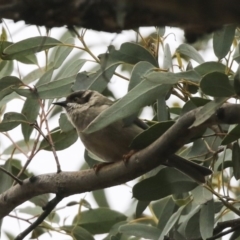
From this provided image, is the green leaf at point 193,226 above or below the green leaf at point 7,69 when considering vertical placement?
below

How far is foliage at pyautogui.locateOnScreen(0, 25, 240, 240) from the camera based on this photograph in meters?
2.30

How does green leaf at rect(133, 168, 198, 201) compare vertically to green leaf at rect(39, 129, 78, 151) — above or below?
below

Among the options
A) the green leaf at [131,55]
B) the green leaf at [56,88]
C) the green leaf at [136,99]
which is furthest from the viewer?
the green leaf at [56,88]

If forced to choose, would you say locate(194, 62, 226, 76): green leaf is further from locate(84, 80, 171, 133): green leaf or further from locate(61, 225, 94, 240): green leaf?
locate(61, 225, 94, 240): green leaf

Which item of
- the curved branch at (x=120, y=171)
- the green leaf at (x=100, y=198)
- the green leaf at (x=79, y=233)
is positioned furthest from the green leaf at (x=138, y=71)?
the green leaf at (x=100, y=198)

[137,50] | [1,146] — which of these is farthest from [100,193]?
[137,50]

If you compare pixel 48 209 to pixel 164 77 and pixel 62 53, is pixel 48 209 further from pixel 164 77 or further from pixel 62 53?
pixel 62 53

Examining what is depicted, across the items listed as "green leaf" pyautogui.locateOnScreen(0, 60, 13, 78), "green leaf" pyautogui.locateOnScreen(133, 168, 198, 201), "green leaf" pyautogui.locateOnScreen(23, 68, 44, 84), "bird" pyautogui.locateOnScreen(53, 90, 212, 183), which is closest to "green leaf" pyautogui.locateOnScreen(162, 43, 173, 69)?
"bird" pyautogui.locateOnScreen(53, 90, 212, 183)

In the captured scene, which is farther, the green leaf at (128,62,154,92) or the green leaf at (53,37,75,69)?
the green leaf at (53,37,75,69)

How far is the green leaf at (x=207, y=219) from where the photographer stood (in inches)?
99.0

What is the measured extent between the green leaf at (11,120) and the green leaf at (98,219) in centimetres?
81

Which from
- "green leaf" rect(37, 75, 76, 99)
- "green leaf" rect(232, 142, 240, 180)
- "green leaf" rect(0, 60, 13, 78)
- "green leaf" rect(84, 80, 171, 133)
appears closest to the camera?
"green leaf" rect(84, 80, 171, 133)

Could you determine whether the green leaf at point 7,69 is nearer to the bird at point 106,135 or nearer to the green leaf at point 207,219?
the bird at point 106,135

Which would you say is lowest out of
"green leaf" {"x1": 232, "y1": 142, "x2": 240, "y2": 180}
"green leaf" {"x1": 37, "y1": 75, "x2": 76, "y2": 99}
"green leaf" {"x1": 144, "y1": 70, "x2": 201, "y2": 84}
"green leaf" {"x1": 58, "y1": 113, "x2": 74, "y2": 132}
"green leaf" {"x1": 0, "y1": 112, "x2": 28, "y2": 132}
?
"green leaf" {"x1": 232, "y1": 142, "x2": 240, "y2": 180}
